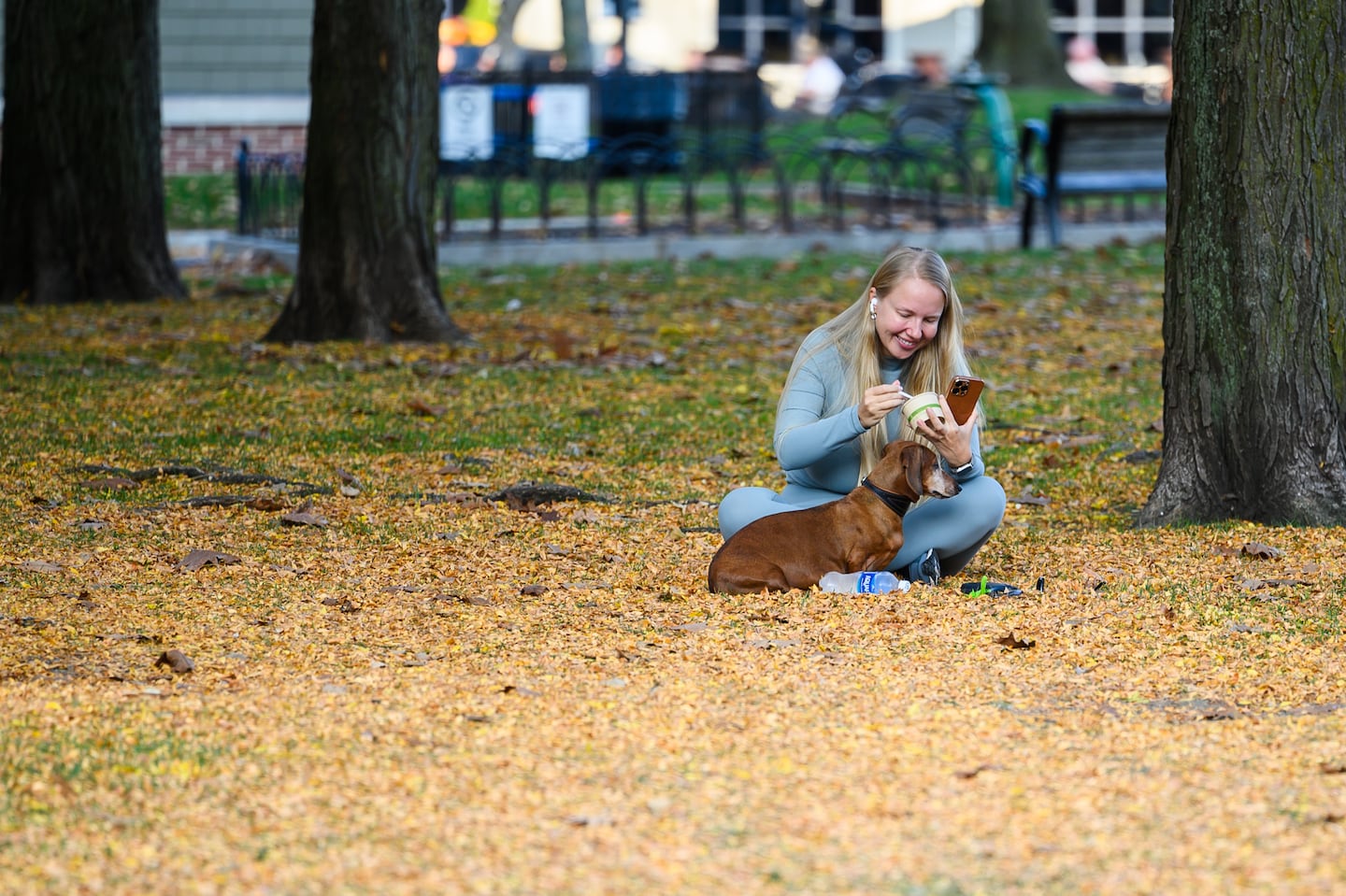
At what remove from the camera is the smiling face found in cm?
509

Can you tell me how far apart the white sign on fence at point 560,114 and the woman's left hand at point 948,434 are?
592 inches

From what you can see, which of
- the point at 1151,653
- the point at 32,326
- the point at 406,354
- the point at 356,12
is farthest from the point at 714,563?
the point at 32,326

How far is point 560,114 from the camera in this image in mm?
19844

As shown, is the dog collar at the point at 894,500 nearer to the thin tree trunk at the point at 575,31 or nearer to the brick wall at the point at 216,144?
the brick wall at the point at 216,144

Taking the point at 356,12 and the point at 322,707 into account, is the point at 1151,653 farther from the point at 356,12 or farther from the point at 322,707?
the point at 356,12

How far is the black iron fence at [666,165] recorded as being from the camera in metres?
16.1

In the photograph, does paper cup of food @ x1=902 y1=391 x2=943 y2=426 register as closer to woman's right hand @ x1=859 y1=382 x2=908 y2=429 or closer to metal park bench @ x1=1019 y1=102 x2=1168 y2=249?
woman's right hand @ x1=859 y1=382 x2=908 y2=429

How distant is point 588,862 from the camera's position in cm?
311

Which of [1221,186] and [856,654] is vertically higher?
[1221,186]

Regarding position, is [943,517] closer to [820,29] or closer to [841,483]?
[841,483]

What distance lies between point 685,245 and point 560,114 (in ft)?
17.6

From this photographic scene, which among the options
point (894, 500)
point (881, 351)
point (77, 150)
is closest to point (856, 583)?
point (894, 500)

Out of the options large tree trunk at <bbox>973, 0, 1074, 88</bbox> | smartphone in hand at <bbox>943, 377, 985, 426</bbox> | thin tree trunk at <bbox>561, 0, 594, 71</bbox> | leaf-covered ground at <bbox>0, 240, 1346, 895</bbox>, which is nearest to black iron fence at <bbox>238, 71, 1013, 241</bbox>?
large tree trunk at <bbox>973, 0, 1074, 88</bbox>

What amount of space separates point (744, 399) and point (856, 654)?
171 inches
